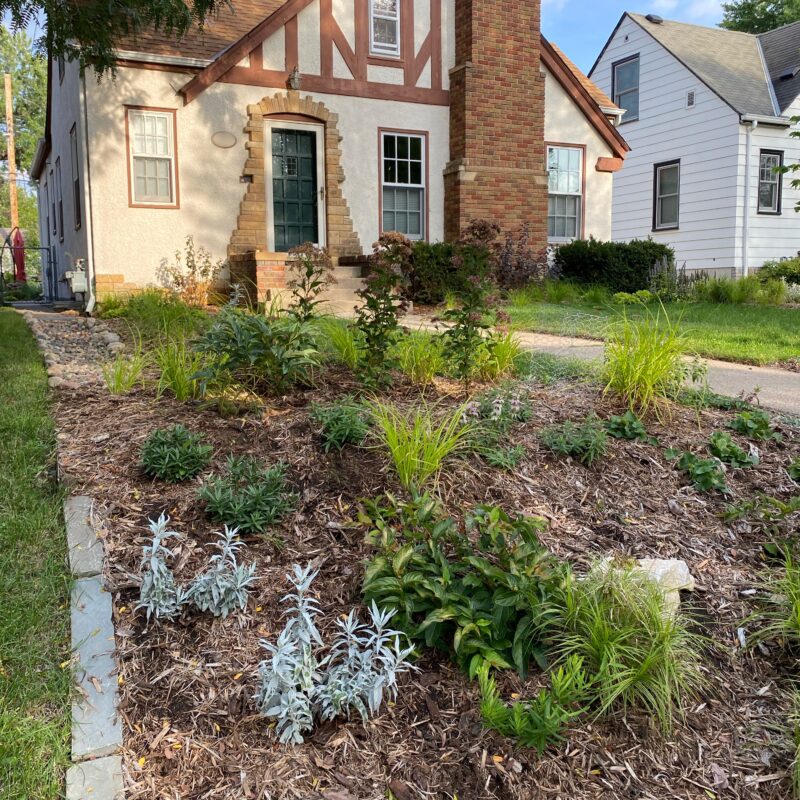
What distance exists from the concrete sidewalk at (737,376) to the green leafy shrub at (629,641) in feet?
7.60

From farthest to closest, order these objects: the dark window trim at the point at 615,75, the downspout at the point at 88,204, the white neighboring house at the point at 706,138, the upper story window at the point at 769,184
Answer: the dark window trim at the point at 615,75, the upper story window at the point at 769,184, the white neighboring house at the point at 706,138, the downspout at the point at 88,204

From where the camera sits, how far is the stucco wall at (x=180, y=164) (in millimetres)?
10586

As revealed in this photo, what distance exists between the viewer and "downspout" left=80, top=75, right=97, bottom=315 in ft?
34.2

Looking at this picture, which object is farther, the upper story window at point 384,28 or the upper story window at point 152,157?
the upper story window at point 384,28

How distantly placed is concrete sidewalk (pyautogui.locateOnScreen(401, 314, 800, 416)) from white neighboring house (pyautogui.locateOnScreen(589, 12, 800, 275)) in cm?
1154

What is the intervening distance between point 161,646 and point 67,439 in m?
1.62

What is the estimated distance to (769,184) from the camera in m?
17.1

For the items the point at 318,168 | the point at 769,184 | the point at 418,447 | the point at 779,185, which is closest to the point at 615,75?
the point at 769,184

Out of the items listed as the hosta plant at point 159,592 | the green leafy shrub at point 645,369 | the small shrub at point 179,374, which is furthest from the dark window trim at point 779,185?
the hosta plant at point 159,592

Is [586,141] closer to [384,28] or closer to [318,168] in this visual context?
[384,28]

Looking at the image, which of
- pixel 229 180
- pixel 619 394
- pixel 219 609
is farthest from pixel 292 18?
pixel 219 609

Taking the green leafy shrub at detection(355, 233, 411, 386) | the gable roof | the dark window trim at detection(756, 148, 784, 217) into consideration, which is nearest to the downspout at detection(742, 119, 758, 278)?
the dark window trim at detection(756, 148, 784, 217)

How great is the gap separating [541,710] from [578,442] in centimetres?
158

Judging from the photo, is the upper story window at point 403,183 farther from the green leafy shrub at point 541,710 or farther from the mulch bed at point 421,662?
the green leafy shrub at point 541,710
